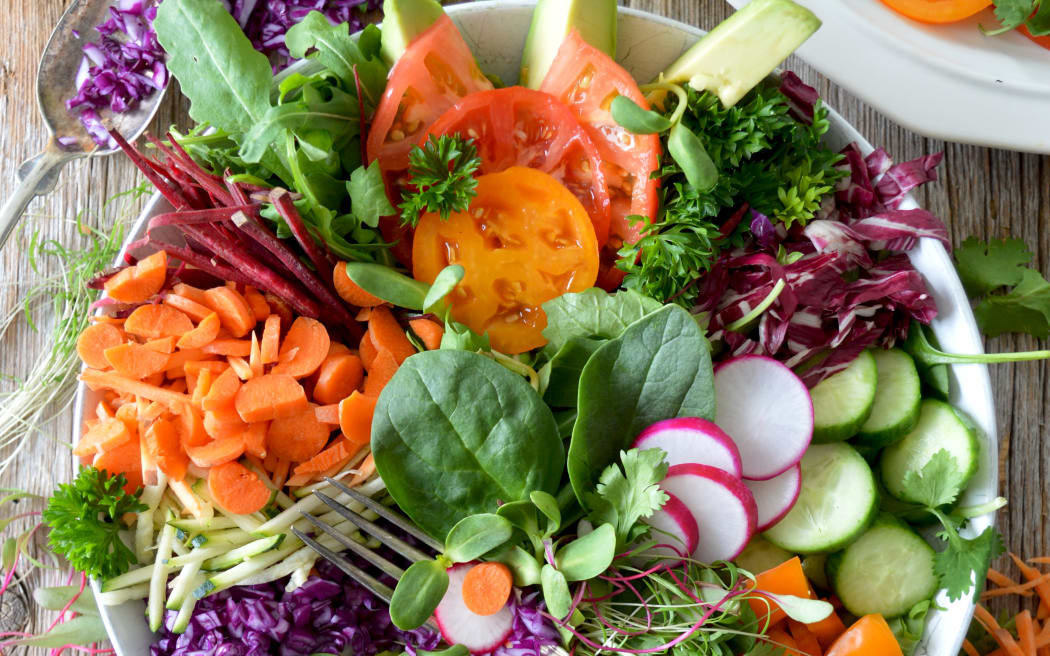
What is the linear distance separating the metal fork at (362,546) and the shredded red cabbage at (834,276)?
0.87 meters

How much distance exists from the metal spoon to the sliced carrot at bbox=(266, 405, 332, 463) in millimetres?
986

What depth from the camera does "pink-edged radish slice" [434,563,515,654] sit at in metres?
1.72

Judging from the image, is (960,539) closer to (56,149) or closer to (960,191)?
(960,191)

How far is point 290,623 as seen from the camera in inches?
70.2

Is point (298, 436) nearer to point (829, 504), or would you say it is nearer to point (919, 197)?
point (829, 504)

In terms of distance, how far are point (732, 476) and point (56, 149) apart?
77.6 inches

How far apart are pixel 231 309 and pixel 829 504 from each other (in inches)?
58.1

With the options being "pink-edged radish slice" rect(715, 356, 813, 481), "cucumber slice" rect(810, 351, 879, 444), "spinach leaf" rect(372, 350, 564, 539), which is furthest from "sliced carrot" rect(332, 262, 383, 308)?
"cucumber slice" rect(810, 351, 879, 444)

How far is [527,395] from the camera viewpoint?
1713 mm

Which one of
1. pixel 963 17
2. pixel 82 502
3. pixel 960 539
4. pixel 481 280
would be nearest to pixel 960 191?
pixel 963 17

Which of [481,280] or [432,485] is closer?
[432,485]

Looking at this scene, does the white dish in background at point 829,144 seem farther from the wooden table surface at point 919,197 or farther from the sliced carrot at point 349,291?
the sliced carrot at point 349,291

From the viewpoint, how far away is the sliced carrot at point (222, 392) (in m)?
1.73

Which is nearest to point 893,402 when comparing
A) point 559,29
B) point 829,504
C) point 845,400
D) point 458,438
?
point 845,400
